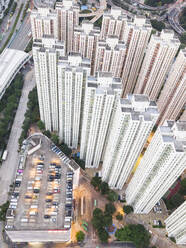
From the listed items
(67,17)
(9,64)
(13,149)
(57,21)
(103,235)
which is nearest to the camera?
(103,235)

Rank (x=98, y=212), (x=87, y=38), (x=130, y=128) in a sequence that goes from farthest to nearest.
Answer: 1. (x=87, y=38)
2. (x=98, y=212)
3. (x=130, y=128)

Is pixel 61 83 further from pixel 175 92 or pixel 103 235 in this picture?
pixel 103 235

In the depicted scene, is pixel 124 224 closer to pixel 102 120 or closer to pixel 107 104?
pixel 102 120

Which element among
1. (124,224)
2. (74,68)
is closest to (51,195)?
(124,224)

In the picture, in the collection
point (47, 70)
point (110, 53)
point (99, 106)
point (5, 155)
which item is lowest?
point (5, 155)

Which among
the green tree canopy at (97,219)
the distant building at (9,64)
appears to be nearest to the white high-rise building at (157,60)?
the green tree canopy at (97,219)

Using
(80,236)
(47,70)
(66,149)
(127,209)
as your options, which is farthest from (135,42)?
(80,236)
